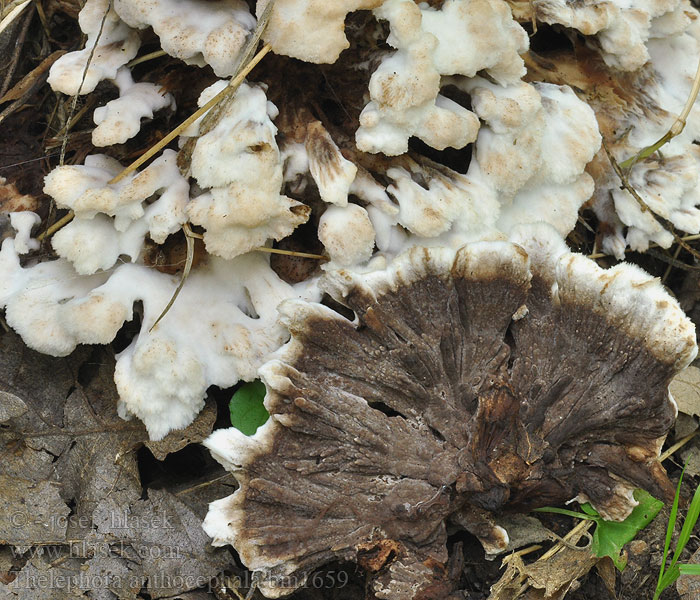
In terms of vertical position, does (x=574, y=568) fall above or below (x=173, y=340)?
below

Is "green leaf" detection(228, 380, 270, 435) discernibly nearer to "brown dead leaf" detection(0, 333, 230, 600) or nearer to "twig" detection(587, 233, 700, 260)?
"brown dead leaf" detection(0, 333, 230, 600)

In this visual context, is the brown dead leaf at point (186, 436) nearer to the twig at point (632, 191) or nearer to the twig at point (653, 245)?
the twig at point (653, 245)

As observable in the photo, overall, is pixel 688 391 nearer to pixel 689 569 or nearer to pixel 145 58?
pixel 689 569

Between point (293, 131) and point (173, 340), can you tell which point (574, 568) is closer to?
point (173, 340)

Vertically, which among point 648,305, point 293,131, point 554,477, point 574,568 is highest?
point 293,131

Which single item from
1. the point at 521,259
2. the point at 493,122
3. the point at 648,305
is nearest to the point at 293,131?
the point at 493,122

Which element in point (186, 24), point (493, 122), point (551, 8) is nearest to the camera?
point (186, 24)
